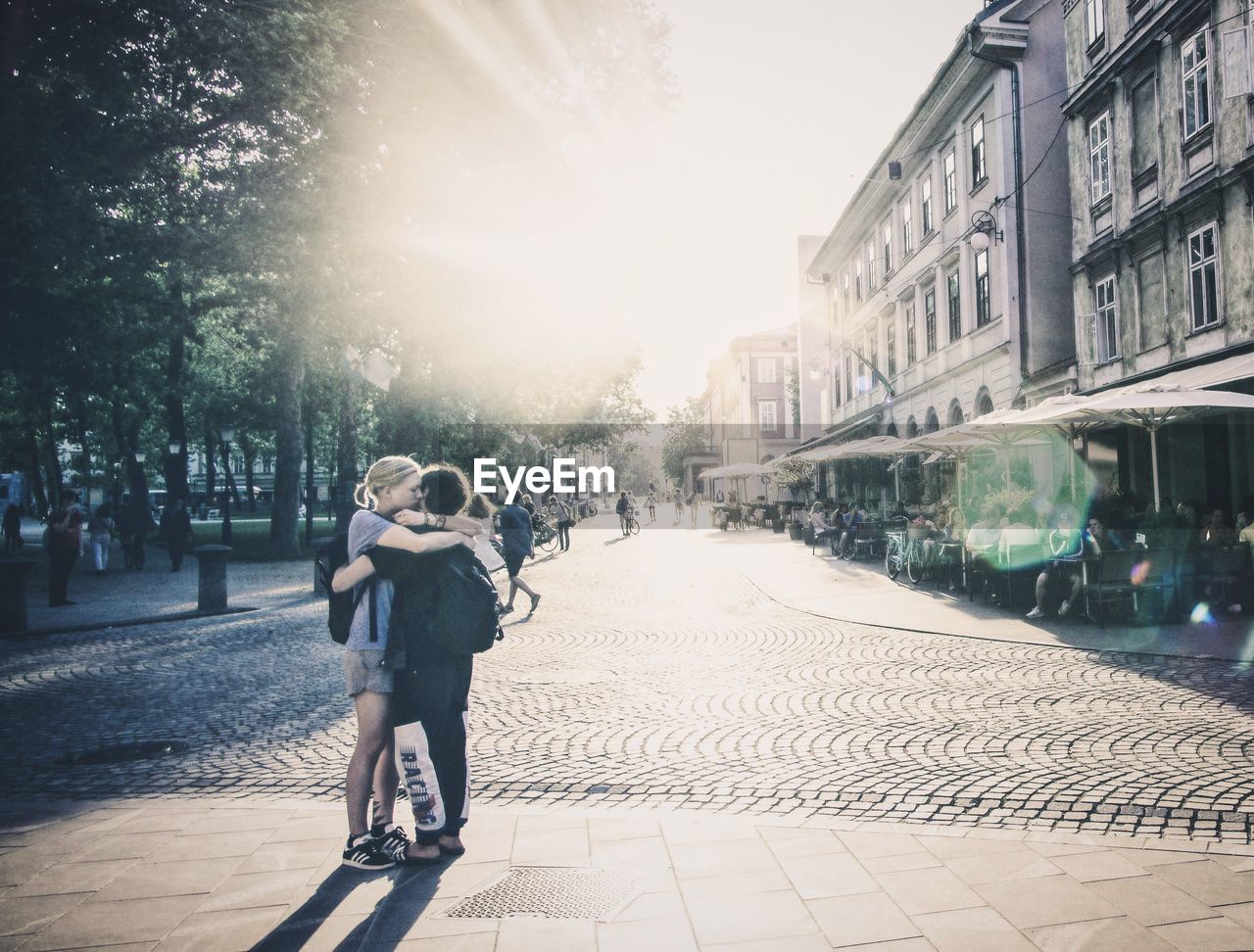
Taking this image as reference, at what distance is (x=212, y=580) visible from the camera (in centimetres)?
1345

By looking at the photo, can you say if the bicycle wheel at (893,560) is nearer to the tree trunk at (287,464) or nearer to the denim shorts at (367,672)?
the denim shorts at (367,672)

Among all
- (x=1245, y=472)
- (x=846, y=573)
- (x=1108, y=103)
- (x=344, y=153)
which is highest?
(x=1108, y=103)

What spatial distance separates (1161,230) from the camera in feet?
54.3

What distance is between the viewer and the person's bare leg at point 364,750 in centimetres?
397

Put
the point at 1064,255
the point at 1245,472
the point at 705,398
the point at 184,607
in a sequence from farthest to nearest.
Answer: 1. the point at 705,398
2. the point at 1064,255
3. the point at 1245,472
4. the point at 184,607

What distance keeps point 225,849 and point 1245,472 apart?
677 inches

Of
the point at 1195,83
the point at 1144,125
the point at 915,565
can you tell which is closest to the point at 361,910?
the point at 915,565

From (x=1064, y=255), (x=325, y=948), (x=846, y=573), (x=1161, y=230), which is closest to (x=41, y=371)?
(x=846, y=573)

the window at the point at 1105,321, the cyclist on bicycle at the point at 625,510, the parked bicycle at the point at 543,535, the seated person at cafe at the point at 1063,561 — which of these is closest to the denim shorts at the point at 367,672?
the seated person at cafe at the point at 1063,561

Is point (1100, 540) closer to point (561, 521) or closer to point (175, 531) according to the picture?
point (561, 521)

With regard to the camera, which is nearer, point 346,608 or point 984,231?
point 346,608

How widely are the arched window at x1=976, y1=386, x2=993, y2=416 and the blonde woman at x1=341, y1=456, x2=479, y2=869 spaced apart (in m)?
22.2

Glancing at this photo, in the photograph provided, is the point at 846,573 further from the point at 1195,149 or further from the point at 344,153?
the point at 344,153

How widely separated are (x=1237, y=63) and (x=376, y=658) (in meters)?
16.2
